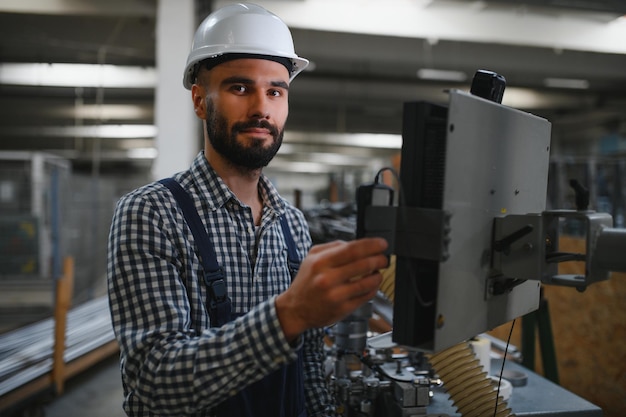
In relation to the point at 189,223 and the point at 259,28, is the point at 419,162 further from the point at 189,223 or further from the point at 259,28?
the point at 259,28

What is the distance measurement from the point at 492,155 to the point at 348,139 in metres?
9.13

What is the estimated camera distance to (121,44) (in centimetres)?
557

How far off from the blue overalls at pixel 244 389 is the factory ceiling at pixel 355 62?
348 cm

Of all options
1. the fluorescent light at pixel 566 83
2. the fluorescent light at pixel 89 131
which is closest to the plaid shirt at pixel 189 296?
the fluorescent light at pixel 566 83

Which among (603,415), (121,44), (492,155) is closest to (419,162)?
(492,155)

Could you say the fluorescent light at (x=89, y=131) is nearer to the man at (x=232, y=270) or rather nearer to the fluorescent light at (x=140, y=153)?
the fluorescent light at (x=140, y=153)

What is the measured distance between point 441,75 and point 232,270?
19.7 ft

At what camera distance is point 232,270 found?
0.99m

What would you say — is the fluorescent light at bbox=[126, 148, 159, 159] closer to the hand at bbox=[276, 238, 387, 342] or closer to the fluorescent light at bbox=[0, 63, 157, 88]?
the fluorescent light at bbox=[0, 63, 157, 88]

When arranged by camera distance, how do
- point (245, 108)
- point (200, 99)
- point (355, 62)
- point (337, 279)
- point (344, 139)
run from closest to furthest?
point (337, 279)
point (245, 108)
point (200, 99)
point (355, 62)
point (344, 139)

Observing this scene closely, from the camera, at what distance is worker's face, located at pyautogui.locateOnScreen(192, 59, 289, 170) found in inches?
39.9

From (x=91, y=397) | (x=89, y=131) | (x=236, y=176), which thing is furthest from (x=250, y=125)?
(x=89, y=131)

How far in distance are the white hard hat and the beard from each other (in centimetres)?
13

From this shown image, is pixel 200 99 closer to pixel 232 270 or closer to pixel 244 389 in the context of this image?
pixel 232 270
